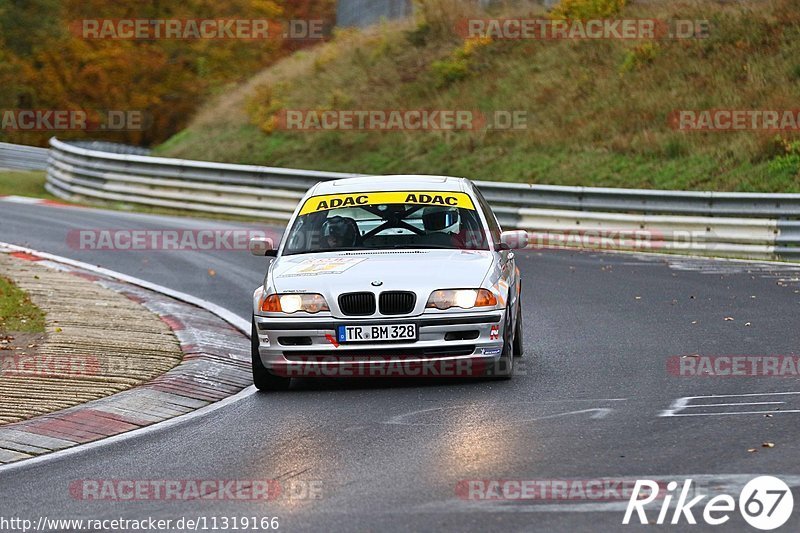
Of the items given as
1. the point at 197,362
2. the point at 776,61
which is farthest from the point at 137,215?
the point at 197,362

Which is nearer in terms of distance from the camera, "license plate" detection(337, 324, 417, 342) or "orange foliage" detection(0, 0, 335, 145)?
"license plate" detection(337, 324, 417, 342)

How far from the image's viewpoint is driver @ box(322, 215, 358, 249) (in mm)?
11008

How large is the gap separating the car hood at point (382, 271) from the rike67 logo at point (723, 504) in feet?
11.7

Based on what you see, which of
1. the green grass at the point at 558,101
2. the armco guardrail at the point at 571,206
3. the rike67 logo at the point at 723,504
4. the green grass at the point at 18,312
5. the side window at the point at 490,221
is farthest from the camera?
the green grass at the point at 558,101

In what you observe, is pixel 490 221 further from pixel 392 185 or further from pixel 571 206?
pixel 571 206

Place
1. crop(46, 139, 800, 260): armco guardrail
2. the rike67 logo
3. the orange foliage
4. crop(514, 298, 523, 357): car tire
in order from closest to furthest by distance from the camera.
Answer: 1. the rike67 logo
2. crop(514, 298, 523, 357): car tire
3. crop(46, 139, 800, 260): armco guardrail
4. the orange foliage

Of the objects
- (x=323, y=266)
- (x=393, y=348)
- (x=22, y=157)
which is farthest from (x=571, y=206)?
(x=22, y=157)

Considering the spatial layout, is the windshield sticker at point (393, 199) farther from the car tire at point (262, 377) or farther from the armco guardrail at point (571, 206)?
the armco guardrail at point (571, 206)

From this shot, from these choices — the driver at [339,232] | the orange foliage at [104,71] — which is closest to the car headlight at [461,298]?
the driver at [339,232]

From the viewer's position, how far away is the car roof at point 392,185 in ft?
37.7

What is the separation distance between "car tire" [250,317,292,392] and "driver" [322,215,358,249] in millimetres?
1121

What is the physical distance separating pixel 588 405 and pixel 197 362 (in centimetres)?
386

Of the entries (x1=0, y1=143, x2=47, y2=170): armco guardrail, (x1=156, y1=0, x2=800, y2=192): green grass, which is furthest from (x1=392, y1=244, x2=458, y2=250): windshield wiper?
(x1=0, y1=143, x2=47, y2=170): armco guardrail

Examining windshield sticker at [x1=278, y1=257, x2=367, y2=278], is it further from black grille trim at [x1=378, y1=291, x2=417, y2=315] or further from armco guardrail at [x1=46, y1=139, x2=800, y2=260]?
armco guardrail at [x1=46, y1=139, x2=800, y2=260]
